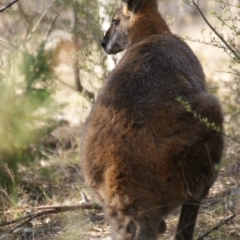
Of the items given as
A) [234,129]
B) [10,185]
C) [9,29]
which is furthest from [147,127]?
[9,29]

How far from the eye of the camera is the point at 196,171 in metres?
4.44

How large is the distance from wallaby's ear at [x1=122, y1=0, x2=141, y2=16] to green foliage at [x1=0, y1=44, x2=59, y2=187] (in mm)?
997

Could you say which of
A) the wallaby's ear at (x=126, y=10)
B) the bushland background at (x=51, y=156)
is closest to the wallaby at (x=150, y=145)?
the bushland background at (x=51, y=156)

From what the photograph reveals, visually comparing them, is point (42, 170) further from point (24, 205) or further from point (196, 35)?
point (196, 35)

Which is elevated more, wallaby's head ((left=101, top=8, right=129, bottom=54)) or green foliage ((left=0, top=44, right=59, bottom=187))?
wallaby's head ((left=101, top=8, right=129, bottom=54))

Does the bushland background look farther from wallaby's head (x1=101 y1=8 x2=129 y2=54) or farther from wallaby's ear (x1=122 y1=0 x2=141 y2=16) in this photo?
wallaby's ear (x1=122 y1=0 x2=141 y2=16)

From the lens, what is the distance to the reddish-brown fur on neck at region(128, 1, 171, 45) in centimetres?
596

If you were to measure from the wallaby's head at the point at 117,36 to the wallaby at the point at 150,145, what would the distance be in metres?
1.63

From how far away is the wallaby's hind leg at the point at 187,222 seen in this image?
A: 15.6 ft

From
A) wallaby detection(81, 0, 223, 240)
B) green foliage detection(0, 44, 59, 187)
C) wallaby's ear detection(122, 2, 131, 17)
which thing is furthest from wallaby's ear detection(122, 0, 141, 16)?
wallaby detection(81, 0, 223, 240)

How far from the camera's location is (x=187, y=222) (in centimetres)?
480

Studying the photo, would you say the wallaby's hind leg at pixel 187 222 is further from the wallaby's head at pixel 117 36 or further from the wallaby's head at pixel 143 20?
the wallaby's head at pixel 117 36

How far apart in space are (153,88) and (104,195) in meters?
0.83

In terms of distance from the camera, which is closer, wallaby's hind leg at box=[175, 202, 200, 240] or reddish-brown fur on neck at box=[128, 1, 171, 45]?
wallaby's hind leg at box=[175, 202, 200, 240]
